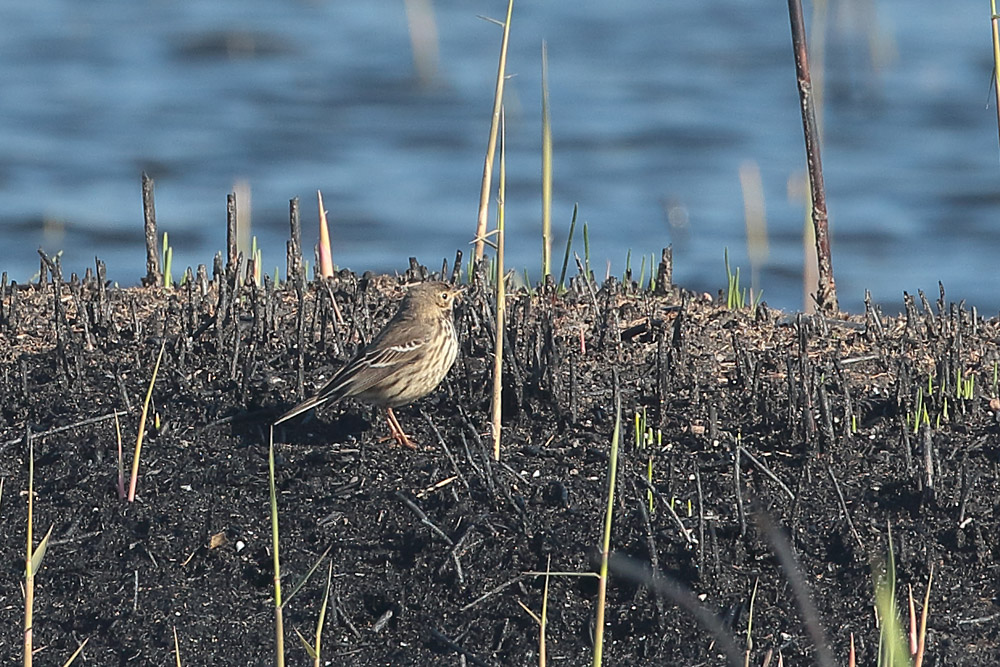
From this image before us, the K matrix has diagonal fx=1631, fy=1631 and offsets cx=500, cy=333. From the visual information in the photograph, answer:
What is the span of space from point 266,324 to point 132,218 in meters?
9.39

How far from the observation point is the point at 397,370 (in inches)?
242

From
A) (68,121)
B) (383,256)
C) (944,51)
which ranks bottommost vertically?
(383,256)

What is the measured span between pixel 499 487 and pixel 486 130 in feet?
43.6

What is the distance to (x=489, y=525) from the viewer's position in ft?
18.2

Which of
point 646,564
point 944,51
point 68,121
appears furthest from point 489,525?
point 944,51

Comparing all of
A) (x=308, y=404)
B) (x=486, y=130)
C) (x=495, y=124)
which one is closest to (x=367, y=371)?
(x=308, y=404)

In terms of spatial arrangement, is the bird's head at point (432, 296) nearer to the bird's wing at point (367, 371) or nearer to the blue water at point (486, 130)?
the bird's wing at point (367, 371)

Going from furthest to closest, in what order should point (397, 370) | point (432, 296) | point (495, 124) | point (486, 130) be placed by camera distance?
point (486, 130) < point (432, 296) < point (397, 370) < point (495, 124)

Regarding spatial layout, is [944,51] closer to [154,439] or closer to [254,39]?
[254,39]

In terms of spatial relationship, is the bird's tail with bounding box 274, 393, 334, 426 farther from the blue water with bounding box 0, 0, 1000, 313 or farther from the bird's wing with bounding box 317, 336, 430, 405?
the blue water with bounding box 0, 0, 1000, 313

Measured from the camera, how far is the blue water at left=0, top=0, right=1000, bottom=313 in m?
15.1

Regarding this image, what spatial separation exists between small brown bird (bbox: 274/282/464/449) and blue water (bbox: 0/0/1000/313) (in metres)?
6.98

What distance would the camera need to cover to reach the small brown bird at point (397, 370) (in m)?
6.17

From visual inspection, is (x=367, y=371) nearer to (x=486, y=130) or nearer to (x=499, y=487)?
(x=499, y=487)
